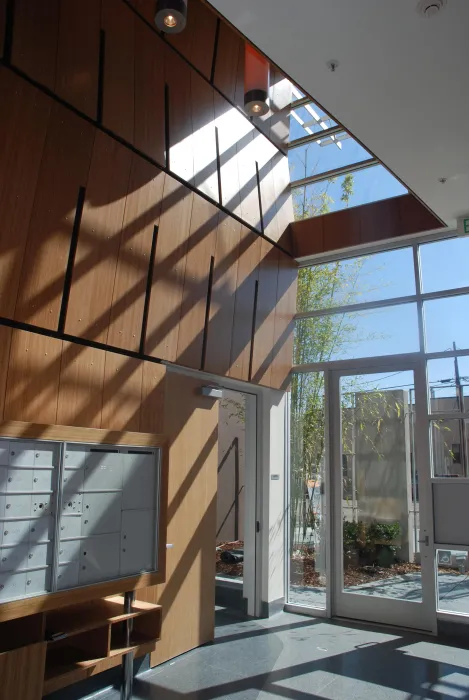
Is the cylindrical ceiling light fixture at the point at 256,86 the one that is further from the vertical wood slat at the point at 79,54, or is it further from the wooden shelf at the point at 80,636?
the wooden shelf at the point at 80,636

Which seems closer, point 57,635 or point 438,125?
point 57,635

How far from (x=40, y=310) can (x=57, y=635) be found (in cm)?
208

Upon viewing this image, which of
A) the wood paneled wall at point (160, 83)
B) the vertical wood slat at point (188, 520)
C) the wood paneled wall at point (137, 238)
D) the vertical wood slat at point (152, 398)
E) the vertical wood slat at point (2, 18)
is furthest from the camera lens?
the vertical wood slat at point (188, 520)

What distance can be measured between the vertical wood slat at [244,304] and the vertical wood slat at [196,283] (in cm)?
61

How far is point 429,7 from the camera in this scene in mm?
3191

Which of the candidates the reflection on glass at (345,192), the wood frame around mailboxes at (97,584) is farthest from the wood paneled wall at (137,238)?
the reflection on glass at (345,192)

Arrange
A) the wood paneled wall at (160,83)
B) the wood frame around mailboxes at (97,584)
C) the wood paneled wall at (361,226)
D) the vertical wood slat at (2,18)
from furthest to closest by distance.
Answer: the wood paneled wall at (361,226) < the wood paneled wall at (160,83) < the vertical wood slat at (2,18) < the wood frame around mailboxes at (97,584)

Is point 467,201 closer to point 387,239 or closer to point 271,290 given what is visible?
point 387,239

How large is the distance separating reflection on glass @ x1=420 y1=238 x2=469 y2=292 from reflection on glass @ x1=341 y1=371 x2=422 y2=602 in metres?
1.13

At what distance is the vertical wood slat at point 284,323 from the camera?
6.96m

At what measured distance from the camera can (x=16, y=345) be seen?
3.68m

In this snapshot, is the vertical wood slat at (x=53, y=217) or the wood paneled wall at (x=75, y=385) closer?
the wood paneled wall at (x=75, y=385)

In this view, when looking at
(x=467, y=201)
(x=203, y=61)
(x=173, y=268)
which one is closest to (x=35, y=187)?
(x=173, y=268)

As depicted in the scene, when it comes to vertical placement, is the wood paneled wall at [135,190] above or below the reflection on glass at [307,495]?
above
